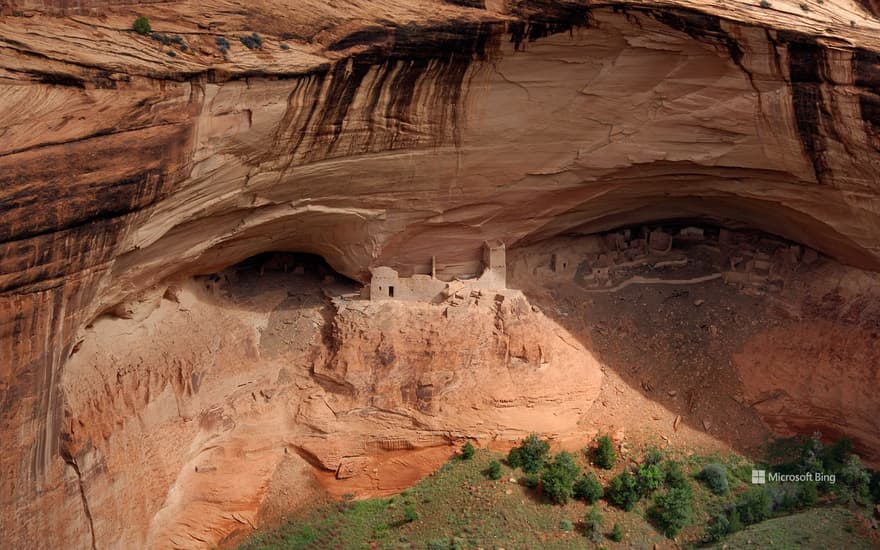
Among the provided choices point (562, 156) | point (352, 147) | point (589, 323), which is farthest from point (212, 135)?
→ point (589, 323)

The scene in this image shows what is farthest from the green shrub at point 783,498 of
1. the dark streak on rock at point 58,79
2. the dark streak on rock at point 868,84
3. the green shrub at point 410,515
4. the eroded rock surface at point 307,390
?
the dark streak on rock at point 58,79

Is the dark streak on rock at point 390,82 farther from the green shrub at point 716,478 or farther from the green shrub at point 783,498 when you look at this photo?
the green shrub at point 783,498

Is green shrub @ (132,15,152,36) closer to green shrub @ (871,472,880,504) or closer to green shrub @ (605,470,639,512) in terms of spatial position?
green shrub @ (605,470,639,512)

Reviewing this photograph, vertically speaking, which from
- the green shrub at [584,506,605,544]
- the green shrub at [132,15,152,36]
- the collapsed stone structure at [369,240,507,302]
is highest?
the green shrub at [132,15,152,36]

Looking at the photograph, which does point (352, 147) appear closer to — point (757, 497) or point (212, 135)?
point (212, 135)

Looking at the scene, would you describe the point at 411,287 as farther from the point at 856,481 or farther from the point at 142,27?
the point at 856,481

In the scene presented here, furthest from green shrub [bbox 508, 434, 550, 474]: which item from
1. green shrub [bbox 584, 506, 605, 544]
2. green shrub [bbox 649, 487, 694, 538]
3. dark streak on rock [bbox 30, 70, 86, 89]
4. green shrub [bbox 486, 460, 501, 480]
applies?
dark streak on rock [bbox 30, 70, 86, 89]
